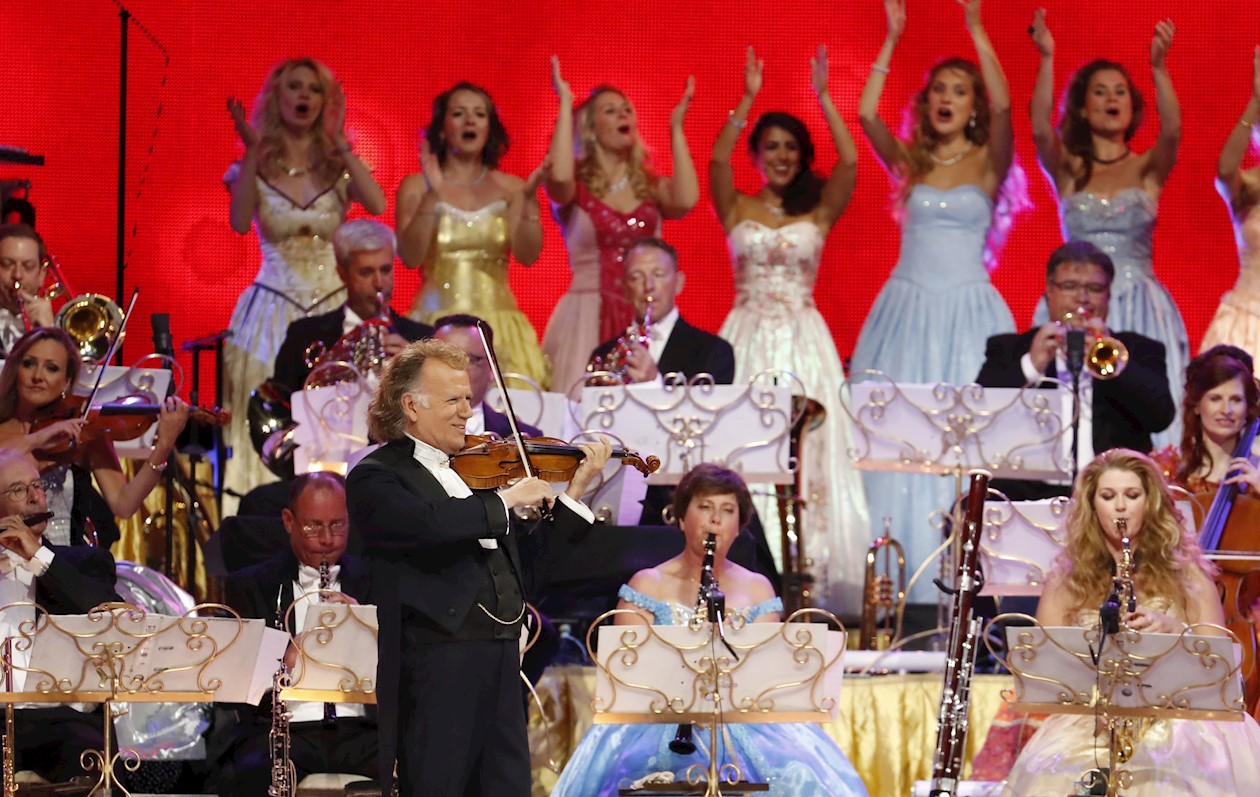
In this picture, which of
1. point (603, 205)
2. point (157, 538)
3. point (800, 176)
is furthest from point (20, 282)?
point (800, 176)

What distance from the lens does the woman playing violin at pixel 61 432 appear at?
17.5 ft

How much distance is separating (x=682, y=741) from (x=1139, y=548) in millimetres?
1249

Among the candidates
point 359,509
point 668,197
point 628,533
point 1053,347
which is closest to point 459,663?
point 359,509

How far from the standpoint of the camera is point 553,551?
5.26 metres

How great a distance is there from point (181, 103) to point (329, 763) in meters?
4.24

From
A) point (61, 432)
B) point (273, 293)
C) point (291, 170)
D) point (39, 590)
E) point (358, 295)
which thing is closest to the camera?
point (39, 590)

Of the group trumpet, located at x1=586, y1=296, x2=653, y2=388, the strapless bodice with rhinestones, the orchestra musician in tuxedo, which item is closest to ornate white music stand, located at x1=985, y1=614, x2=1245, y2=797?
trumpet, located at x1=586, y1=296, x2=653, y2=388

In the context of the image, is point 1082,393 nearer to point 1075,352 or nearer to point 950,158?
point 1075,352

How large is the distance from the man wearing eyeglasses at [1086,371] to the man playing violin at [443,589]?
2.66 meters

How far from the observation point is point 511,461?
3.77m

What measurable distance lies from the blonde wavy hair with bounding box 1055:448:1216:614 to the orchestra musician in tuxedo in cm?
175

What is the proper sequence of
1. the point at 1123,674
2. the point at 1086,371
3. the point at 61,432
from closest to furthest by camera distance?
the point at 1123,674
the point at 61,432
the point at 1086,371

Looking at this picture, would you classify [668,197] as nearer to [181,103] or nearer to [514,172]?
[514,172]

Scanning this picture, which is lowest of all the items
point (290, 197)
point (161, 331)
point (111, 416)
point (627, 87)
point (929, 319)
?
point (111, 416)
